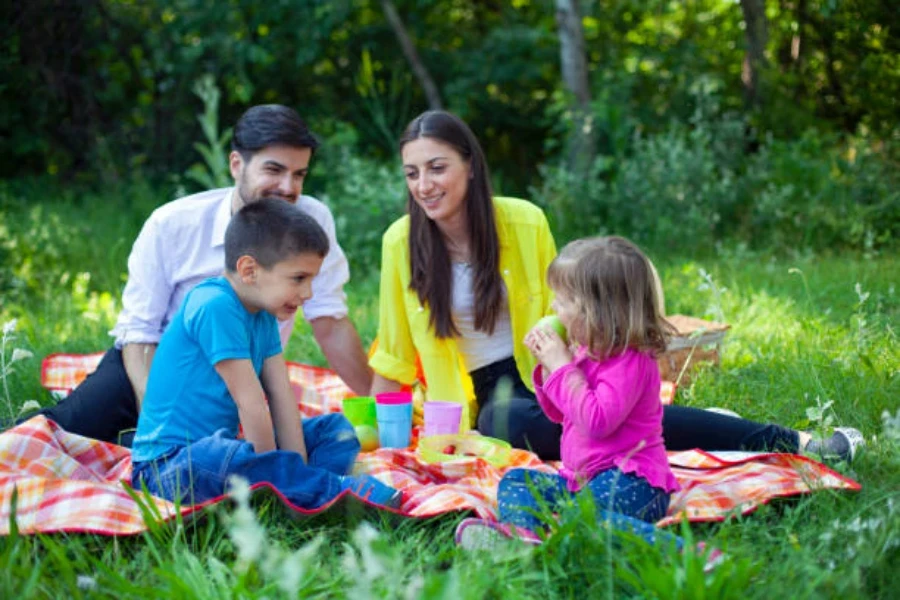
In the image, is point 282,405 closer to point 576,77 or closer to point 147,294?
point 147,294

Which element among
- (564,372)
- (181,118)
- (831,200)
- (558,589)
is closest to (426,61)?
(181,118)

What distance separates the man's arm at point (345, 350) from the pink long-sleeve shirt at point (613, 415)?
4.81ft

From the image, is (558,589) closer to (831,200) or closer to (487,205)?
(487,205)

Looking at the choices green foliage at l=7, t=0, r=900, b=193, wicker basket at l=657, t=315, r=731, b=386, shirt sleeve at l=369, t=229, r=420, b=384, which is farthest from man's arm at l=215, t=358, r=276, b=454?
green foliage at l=7, t=0, r=900, b=193

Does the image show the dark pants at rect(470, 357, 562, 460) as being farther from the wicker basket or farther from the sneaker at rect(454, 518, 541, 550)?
the sneaker at rect(454, 518, 541, 550)

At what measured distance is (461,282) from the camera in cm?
390

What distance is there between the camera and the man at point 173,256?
356cm

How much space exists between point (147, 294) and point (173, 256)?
17 cm

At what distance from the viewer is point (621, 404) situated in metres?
2.64

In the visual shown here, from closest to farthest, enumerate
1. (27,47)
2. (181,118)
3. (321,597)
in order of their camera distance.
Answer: (321,597) < (27,47) < (181,118)

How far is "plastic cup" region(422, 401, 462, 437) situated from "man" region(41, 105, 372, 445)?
89cm

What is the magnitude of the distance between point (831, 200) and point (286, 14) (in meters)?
4.83

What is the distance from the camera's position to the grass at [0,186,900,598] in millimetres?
2049

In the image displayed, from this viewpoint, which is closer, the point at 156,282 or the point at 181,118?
the point at 156,282
